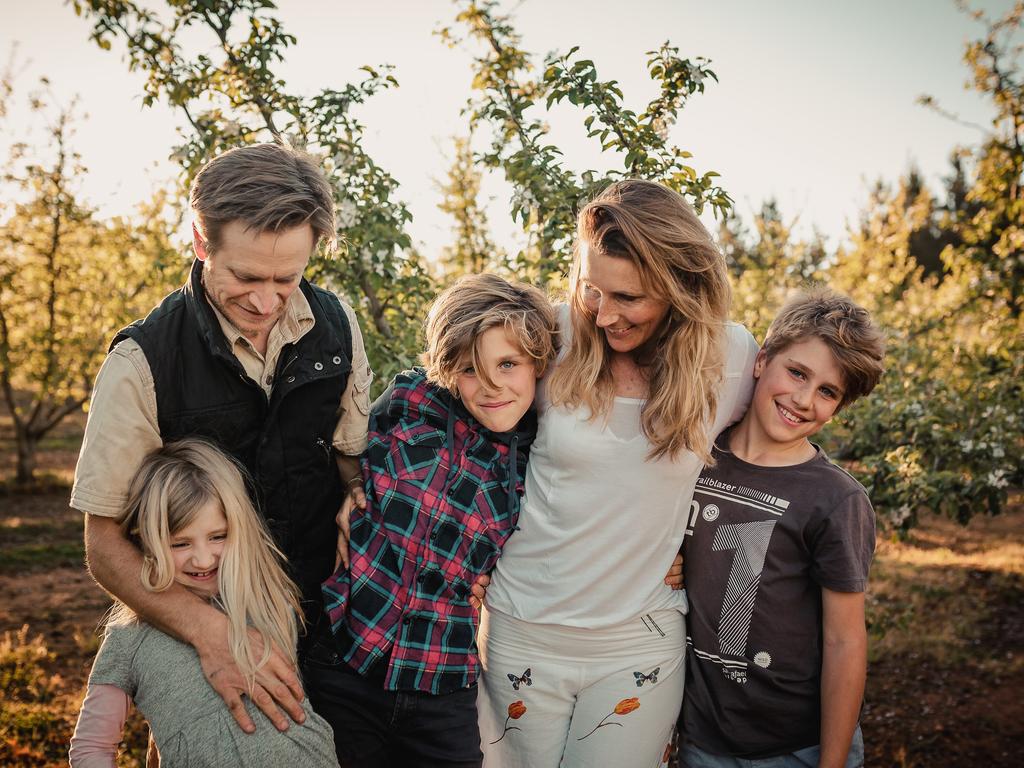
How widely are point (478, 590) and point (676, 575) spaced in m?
0.59

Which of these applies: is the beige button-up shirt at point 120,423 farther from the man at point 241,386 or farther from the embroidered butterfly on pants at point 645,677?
the embroidered butterfly on pants at point 645,677

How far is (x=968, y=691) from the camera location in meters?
4.69

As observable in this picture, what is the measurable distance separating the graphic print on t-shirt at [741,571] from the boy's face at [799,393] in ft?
0.62

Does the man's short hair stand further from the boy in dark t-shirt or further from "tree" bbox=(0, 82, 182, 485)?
"tree" bbox=(0, 82, 182, 485)

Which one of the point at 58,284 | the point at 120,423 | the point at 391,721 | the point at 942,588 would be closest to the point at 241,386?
the point at 120,423

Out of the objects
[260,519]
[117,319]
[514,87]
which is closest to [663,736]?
[260,519]

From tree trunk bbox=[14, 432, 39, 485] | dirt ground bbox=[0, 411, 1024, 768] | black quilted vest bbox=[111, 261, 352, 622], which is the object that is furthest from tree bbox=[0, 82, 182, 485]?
black quilted vest bbox=[111, 261, 352, 622]

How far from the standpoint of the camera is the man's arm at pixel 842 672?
6.49ft

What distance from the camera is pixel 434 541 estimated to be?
207 cm

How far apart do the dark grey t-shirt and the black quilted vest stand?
116 cm

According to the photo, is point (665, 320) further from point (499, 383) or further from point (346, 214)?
point (346, 214)

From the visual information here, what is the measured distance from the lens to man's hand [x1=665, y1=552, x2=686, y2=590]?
2.16m

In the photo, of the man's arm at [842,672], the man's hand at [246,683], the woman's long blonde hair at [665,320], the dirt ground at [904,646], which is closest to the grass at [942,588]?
the dirt ground at [904,646]

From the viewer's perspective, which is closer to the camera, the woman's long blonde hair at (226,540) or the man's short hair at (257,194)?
the man's short hair at (257,194)
